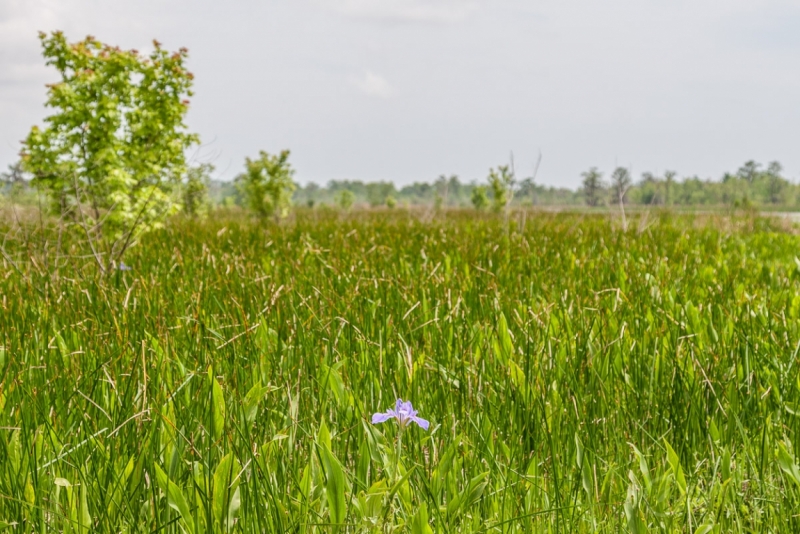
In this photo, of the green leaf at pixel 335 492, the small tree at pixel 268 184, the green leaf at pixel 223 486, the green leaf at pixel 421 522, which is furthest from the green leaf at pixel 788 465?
the small tree at pixel 268 184

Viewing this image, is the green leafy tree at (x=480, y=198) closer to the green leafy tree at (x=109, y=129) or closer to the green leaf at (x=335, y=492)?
the green leafy tree at (x=109, y=129)

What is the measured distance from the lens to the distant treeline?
7.34 m

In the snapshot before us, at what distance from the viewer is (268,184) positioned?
47.1 ft

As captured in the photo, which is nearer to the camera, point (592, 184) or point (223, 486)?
point (223, 486)

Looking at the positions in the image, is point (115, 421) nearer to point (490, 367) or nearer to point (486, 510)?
point (486, 510)

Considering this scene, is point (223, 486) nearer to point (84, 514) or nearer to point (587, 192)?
point (84, 514)

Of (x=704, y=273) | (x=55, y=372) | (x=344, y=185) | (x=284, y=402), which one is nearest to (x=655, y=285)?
(x=704, y=273)

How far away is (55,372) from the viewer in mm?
2344

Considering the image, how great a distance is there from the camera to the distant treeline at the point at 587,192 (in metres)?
7.34

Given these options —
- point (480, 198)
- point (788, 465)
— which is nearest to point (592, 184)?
point (480, 198)

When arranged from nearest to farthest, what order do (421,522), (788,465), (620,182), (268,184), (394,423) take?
(421,522) → (788,465) → (394,423) → (620,182) → (268,184)

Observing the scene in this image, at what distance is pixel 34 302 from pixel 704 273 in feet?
16.1

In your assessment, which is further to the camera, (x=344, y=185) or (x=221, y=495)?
(x=344, y=185)

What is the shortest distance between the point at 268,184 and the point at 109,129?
22.0 ft
